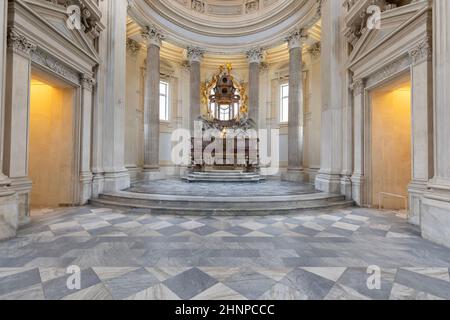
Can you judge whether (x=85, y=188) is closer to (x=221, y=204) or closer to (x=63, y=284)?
(x=221, y=204)

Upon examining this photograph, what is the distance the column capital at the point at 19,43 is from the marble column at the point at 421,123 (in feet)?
26.3

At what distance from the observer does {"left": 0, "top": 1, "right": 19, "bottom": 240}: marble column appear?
3.60 meters

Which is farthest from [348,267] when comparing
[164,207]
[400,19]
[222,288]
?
[400,19]

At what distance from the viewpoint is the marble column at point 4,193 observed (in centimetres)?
360

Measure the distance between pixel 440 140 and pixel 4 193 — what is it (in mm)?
7393

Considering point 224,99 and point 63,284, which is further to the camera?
point 224,99

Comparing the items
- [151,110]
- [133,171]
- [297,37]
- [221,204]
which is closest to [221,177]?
[133,171]

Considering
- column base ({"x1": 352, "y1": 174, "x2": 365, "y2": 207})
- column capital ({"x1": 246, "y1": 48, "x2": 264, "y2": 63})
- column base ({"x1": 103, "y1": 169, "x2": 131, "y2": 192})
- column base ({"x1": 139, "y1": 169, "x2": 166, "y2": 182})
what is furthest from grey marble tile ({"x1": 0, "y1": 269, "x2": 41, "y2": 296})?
column capital ({"x1": 246, "y1": 48, "x2": 264, "y2": 63})

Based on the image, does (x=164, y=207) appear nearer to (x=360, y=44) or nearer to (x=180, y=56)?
(x=360, y=44)

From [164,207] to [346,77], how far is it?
6852mm

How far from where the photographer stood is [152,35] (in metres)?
11.6

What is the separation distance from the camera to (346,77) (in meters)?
7.15

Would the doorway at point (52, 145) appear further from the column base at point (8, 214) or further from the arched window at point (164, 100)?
the arched window at point (164, 100)
